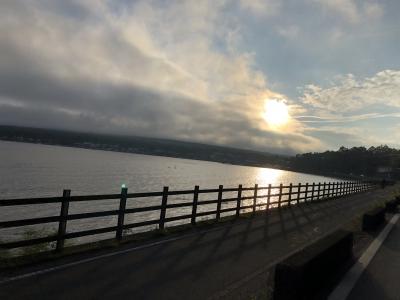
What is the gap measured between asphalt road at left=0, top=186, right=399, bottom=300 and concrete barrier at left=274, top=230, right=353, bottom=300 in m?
0.89

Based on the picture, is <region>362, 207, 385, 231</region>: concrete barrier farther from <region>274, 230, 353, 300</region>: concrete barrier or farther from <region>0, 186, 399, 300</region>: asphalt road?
<region>274, 230, 353, 300</region>: concrete barrier

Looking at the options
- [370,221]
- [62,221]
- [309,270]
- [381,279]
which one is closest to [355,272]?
[381,279]

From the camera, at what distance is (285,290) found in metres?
6.05

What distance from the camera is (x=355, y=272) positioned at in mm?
8500

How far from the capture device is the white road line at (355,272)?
697 centimetres

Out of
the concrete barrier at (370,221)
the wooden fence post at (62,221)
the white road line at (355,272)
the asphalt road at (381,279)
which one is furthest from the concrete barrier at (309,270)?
the concrete barrier at (370,221)

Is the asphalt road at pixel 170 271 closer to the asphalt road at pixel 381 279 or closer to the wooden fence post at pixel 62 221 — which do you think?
the wooden fence post at pixel 62 221

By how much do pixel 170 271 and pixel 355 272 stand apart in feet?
13.4

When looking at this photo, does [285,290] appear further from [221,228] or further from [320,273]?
[221,228]

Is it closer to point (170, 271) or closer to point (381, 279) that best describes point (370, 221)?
point (381, 279)

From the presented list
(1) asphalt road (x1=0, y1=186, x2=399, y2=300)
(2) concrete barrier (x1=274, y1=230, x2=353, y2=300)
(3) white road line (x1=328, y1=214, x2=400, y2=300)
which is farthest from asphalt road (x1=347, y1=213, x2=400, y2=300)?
(1) asphalt road (x1=0, y1=186, x2=399, y2=300)

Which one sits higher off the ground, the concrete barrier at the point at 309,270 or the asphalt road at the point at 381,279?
the concrete barrier at the point at 309,270

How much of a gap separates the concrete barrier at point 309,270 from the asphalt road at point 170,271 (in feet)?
2.91

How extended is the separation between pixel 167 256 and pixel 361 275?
4.25 meters
